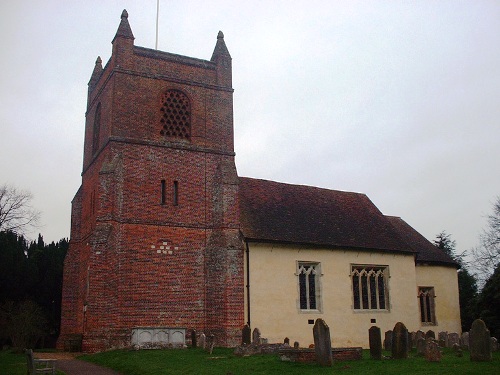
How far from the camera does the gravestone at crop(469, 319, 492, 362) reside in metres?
16.2

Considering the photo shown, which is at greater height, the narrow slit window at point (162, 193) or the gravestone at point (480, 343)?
the narrow slit window at point (162, 193)

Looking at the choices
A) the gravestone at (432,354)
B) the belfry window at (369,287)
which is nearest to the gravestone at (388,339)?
the gravestone at (432,354)

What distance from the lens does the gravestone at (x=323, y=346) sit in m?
16.4

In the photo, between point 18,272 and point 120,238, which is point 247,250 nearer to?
point 120,238

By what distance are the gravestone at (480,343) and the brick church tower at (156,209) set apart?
11.1m

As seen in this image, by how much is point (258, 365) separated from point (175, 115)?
14.5 meters

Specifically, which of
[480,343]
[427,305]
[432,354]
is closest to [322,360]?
[432,354]

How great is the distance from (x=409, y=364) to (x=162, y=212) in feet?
44.9

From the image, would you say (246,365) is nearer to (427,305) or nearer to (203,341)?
(203,341)

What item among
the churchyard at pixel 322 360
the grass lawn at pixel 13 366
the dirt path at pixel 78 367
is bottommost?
the dirt path at pixel 78 367

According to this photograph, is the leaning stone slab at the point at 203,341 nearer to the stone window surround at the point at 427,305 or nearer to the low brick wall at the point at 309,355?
the low brick wall at the point at 309,355

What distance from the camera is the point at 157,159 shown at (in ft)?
86.3

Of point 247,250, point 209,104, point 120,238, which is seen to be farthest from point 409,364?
point 209,104

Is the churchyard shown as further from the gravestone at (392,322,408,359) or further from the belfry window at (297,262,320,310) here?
Result: the belfry window at (297,262,320,310)
